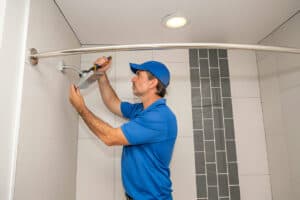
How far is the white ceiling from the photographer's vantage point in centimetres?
137

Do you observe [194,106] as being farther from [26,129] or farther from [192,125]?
[26,129]

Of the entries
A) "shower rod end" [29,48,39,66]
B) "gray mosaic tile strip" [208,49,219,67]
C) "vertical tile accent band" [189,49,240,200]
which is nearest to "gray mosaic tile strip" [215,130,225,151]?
"vertical tile accent band" [189,49,240,200]

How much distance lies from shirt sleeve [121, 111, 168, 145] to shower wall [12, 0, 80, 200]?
0.37 m

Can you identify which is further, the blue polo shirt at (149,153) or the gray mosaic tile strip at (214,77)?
the gray mosaic tile strip at (214,77)

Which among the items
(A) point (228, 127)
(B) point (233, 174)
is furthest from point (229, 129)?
(B) point (233, 174)

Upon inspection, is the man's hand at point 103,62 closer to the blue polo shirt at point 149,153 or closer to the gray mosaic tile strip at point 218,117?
the blue polo shirt at point 149,153

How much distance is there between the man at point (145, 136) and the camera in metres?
1.24

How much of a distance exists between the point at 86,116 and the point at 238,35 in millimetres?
1146

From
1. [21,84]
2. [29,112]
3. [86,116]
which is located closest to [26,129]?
[29,112]

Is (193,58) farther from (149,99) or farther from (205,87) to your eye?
(149,99)

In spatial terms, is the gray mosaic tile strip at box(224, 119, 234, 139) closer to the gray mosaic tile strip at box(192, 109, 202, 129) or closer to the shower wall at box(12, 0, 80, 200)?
the gray mosaic tile strip at box(192, 109, 202, 129)

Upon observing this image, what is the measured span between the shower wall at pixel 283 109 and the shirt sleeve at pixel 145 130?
0.78 metres

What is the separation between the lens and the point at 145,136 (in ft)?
4.11

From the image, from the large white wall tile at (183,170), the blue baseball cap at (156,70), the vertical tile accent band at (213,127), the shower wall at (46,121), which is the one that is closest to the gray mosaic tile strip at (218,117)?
the vertical tile accent band at (213,127)
